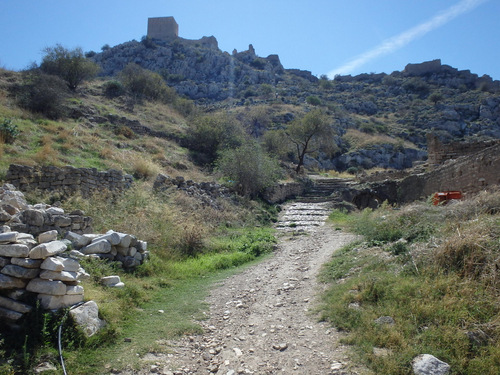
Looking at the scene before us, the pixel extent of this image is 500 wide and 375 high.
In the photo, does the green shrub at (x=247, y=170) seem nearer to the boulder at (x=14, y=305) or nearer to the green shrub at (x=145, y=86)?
the boulder at (x=14, y=305)

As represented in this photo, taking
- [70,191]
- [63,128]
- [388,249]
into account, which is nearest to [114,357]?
[388,249]

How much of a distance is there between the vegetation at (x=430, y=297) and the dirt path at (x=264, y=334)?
1.16 feet

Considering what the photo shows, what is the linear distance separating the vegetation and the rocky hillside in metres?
28.0

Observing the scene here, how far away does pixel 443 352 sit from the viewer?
315 centimetres

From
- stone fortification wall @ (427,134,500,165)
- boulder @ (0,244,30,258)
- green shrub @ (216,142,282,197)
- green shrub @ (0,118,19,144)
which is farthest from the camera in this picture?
green shrub @ (216,142,282,197)

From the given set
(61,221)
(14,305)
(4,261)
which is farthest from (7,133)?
(14,305)

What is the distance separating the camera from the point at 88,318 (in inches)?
156

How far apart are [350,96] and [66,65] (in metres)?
49.1

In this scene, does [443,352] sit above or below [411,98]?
below

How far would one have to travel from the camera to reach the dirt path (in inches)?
140

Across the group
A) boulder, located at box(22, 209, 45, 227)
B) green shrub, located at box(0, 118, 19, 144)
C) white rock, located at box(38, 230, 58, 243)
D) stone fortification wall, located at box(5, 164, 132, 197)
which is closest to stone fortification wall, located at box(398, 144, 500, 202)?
white rock, located at box(38, 230, 58, 243)

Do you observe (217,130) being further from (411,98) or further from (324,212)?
(411,98)

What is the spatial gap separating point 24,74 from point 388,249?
2615 centimetres

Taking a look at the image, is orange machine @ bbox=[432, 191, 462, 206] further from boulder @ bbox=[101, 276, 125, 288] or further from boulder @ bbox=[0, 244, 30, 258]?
boulder @ bbox=[0, 244, 30, 258]
